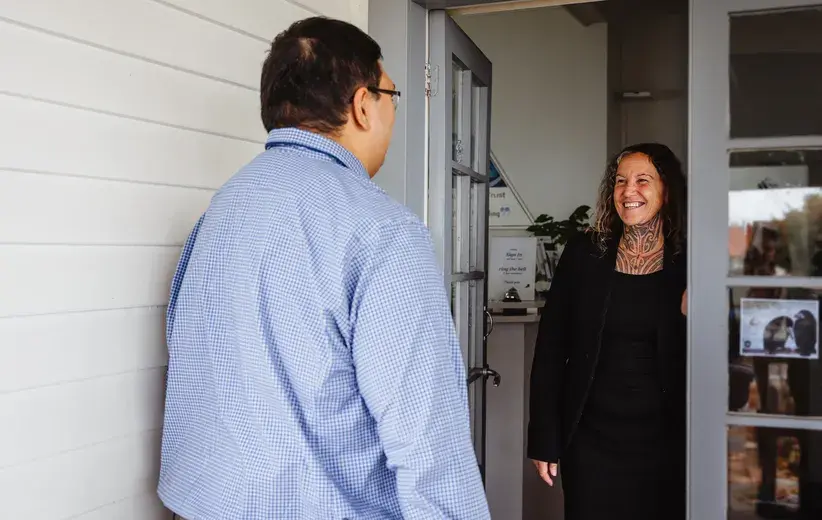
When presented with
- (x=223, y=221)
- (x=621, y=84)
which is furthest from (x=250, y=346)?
(x=621, y=84)

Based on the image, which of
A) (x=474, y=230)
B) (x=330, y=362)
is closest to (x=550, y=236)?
(x=474, y=230)

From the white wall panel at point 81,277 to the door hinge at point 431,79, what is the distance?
106 cm

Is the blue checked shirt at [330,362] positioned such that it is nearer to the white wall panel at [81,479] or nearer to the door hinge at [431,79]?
the white wall panel at [81,479]

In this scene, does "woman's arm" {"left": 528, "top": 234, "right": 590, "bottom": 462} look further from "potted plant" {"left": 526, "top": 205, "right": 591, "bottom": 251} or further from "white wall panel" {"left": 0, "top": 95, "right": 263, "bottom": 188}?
"potted plant" {"left": 526, "top": 205, "right": 591, "bottom": 251}

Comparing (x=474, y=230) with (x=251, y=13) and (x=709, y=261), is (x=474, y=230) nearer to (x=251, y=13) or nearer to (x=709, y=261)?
(x=709, y=261)

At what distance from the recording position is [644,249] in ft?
8.04

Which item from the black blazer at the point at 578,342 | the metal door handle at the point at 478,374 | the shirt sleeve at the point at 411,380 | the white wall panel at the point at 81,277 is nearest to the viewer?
the shirt sleeve at the point at 411,380

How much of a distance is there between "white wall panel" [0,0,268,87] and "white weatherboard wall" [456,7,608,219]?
4.19 metres

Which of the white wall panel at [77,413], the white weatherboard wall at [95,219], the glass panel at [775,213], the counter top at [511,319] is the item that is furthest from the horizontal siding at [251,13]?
the counter top at [511,319]

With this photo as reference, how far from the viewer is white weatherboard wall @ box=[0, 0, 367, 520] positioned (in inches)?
50.6

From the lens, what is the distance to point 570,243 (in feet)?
8.41

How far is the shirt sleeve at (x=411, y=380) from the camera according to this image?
1121 millimetres

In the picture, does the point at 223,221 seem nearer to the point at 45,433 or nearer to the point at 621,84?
the point at 45,433

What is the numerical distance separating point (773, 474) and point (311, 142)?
1.62m
